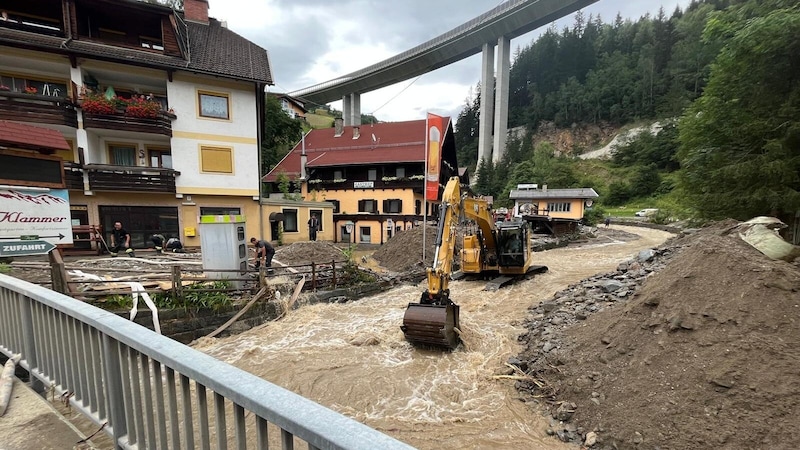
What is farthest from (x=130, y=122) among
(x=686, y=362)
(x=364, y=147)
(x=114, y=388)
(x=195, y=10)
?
(x=686, y=362)

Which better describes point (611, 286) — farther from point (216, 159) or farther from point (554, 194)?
point (554, 194)

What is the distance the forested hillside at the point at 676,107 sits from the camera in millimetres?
8836

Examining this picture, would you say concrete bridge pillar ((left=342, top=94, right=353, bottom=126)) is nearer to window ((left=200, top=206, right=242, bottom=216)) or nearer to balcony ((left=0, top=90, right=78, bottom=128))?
window ((left=200, top=206, right=242, bottom=216))

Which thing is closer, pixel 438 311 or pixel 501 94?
pixel 438 311

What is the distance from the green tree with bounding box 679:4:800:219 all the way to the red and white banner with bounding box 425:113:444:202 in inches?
333

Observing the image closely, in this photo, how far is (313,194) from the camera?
87.0ft

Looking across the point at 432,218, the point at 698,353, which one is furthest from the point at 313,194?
the point at 698,353

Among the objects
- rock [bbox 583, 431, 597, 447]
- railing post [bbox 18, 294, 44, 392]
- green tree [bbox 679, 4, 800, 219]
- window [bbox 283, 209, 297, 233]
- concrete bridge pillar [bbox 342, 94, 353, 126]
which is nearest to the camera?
railing post [bbox 18, 294, 44, 392]

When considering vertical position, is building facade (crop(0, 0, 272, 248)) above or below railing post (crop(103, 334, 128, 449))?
above

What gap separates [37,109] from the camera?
1335 cm

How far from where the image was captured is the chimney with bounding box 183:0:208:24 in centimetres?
1886

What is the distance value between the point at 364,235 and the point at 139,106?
15.2 metres

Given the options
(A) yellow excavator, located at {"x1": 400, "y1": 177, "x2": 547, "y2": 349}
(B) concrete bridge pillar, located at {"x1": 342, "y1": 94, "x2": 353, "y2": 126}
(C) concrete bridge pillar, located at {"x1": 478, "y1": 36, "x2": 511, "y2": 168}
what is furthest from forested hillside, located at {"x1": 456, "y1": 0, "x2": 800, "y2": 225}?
(B) concrete bridge pillar, located at {"x1": 342, "y1": 94, "x2": 353, "y2": 126}

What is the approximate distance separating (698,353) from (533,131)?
93493 millimetres
